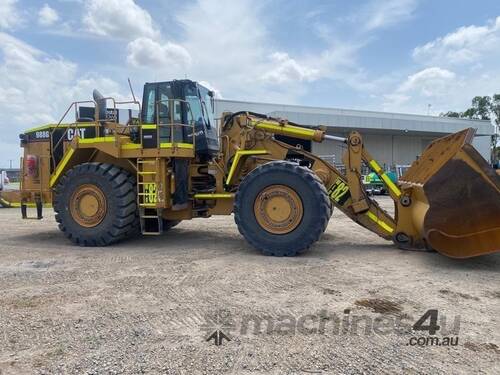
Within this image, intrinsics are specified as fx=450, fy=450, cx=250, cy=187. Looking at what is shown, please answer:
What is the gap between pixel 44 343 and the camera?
12.2 ft

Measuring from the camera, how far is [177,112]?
26.0 ft

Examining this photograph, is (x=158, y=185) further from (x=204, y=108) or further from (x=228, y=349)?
(x=228, y=349)

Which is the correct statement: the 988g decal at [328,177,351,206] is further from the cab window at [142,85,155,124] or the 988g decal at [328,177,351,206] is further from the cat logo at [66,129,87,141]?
the cat logo at [66,129,87,141]

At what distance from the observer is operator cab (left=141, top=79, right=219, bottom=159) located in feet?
25.7

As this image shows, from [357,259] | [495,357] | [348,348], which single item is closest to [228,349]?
[348,348]

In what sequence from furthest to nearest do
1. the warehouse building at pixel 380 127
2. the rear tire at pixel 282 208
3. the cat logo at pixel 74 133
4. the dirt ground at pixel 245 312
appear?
the warehouse building at pixel 380 127 < the cat logo at pixel 74 133 < the rear tire at pixel 282 208 < the dirt ground at pixel 245 312

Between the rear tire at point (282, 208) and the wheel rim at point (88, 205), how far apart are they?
2.51 meters

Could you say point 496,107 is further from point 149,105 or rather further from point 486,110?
Result: point 149,105

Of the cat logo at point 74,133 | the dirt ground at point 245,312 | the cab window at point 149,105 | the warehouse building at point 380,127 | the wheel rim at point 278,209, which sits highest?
the warehouse building at point 380,127

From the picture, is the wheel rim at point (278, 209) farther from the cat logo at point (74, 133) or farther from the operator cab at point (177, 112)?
the cat logo at point (74, 133)

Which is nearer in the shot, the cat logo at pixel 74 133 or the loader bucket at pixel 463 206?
the loader bucket at pixel 463 206

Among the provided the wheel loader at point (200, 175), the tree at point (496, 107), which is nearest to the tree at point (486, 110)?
the tree at point (496, 107)

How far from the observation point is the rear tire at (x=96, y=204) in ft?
25.6

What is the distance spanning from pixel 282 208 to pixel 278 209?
2.6 inches
